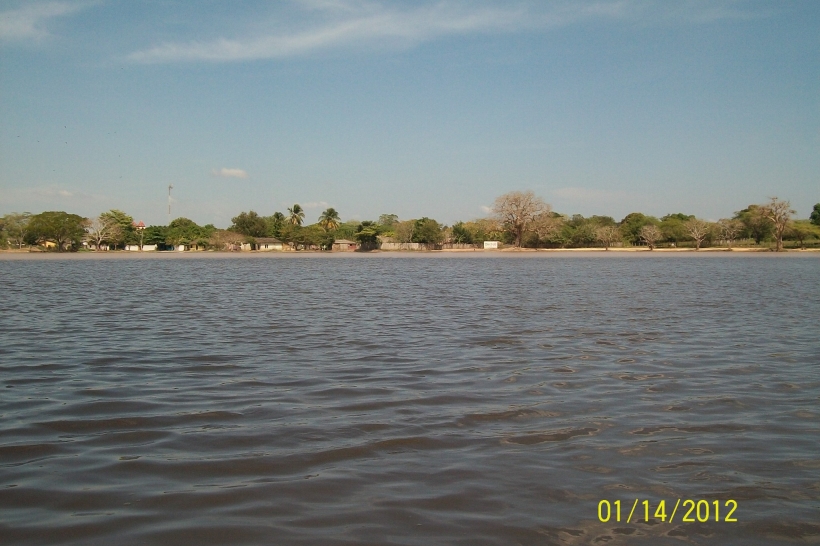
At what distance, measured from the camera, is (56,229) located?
297ft

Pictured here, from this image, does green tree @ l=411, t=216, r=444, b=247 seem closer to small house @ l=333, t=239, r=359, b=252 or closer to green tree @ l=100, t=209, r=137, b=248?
small house @ l=333, t=239, r=359, b=252

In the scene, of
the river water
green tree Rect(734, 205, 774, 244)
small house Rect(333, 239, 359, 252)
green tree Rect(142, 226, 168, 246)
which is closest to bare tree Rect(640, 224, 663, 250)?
green tree Rect(734, 205, 774, 244)

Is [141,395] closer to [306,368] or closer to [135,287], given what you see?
[306,368]

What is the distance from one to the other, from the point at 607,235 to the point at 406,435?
100524mm

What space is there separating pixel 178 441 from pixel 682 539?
3743 mm

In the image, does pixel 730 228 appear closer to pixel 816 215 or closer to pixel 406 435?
pixel 816 215

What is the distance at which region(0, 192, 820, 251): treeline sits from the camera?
91250mm

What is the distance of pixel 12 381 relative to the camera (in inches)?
286

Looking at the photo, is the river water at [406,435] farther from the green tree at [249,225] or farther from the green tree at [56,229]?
the green tree at [249,225]

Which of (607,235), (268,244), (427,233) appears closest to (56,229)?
(268,244)

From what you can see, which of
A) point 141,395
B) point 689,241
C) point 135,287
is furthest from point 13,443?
point 689,241

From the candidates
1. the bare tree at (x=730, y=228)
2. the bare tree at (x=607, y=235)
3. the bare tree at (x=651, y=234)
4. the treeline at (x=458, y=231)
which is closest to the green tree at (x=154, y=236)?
the treeline at (x=458, y=231)

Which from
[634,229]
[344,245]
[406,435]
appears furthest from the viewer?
[344,245]

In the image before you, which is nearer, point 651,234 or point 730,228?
point 730,228
